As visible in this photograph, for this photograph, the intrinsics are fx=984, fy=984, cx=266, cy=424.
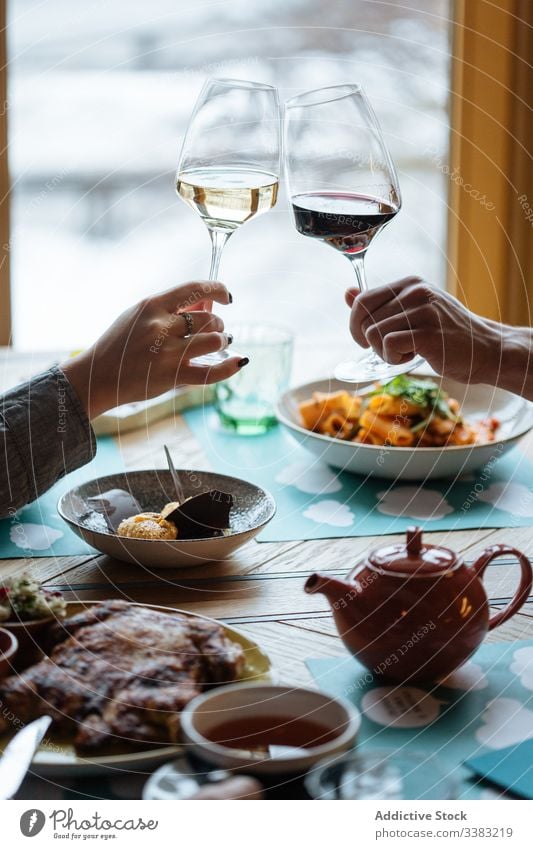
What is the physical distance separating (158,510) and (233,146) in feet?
1.19

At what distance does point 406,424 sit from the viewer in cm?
117

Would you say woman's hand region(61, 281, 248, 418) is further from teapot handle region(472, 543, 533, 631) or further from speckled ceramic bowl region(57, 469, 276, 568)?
teapot handle region(472, 543, 533, 631)

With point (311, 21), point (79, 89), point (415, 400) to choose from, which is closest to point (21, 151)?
point (79, 89)

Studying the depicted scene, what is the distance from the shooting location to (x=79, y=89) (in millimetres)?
3125

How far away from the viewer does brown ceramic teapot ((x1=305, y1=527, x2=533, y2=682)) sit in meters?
0.64

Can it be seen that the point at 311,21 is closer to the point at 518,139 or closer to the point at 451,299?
the point at 518,139

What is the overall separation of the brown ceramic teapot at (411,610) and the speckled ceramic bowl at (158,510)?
212 millimetres

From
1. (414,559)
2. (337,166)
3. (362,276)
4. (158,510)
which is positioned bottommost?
(158,510)

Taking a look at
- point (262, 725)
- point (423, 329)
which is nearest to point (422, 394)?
point (423, 329)

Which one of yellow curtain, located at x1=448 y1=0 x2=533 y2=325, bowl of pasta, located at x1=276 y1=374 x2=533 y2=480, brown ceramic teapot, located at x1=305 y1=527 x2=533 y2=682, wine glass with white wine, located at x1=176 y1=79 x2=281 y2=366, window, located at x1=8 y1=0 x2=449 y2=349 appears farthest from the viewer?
window, located at x1=8 y1=0 x2=449 y2=349

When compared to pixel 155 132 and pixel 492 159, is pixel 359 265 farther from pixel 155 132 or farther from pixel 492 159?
pixel 155 132

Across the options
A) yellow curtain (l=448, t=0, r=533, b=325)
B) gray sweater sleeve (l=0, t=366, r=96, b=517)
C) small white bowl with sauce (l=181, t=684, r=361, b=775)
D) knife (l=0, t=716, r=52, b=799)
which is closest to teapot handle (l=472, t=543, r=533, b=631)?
small white bowl with sauce (l=181, t=684, r=361, b=775)

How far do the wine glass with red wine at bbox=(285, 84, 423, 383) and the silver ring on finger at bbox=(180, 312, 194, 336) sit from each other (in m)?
0.15

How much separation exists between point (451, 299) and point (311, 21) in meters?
2.43
